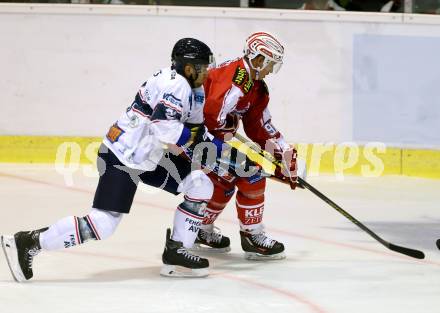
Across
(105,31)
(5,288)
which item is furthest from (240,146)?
(5,288)

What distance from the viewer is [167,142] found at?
4.01m

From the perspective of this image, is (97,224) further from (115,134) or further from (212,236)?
(212,236)

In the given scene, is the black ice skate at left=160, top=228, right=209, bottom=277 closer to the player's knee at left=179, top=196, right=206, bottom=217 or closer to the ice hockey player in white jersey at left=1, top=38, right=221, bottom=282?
the ice hockey player in white jersey at left=1, top=38, right=221, bottom=282

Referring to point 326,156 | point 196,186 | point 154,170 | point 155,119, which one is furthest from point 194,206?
point 326,156

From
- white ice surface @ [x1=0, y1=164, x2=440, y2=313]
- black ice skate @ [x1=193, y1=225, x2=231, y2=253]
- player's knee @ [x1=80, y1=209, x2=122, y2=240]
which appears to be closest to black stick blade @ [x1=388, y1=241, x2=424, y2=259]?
white ice surface @ [x1=0, y1=164, x2=440, y2=313]

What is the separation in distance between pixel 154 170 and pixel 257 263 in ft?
2.46

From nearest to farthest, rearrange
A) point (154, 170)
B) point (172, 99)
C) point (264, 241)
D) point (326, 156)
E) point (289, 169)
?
1. point (172, 99)
2. point (154, 170)
3. point (289, 169)
4. point (264, 241)
5. point (326, 156)

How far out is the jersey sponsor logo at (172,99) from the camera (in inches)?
157

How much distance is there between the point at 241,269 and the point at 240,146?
273 centimetres

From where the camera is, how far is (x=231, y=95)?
448 centimetres

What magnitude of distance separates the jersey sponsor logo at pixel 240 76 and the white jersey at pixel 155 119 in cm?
32

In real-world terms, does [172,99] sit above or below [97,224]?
above

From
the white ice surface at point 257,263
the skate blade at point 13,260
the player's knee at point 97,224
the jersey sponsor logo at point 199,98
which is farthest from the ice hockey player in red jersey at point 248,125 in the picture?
the skate blade at point 13,260

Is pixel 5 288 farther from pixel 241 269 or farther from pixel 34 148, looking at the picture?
pixel 34 148
